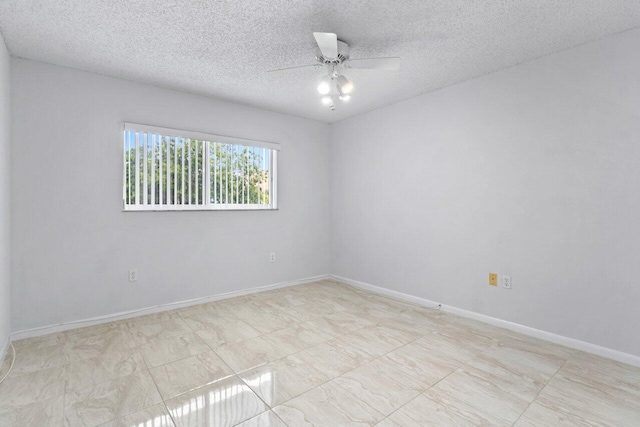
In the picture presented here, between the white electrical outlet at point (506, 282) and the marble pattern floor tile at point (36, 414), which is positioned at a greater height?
the white electrical outlet at point (506, 282)

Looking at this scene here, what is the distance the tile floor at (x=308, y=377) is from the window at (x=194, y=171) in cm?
131

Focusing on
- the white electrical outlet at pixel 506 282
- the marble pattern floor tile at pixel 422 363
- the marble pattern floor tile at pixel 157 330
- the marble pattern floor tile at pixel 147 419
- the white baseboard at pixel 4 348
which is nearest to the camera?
the marble pattern floor tile at pixel 147 419

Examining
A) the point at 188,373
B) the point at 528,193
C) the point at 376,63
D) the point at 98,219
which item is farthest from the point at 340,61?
the point at 98,219

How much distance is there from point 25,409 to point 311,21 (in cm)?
293

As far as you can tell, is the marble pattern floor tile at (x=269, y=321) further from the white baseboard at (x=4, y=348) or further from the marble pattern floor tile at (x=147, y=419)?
the white baseboard at (x=4, y=348)

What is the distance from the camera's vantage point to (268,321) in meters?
3.04

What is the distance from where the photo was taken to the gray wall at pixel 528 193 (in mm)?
2250

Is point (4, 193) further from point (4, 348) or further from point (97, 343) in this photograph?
point (97, 343)

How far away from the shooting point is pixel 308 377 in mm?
2035

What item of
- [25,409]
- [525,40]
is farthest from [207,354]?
[525,40]

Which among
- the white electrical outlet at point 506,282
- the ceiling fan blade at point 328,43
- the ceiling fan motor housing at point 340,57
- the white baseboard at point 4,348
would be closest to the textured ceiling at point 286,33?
the ceiling fan motor housing at point 340,57

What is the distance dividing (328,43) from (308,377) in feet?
7.40

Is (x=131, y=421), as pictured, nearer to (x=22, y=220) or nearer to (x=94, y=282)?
(x=94, y=282)

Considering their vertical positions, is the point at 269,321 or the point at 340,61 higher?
the point at 340,61
